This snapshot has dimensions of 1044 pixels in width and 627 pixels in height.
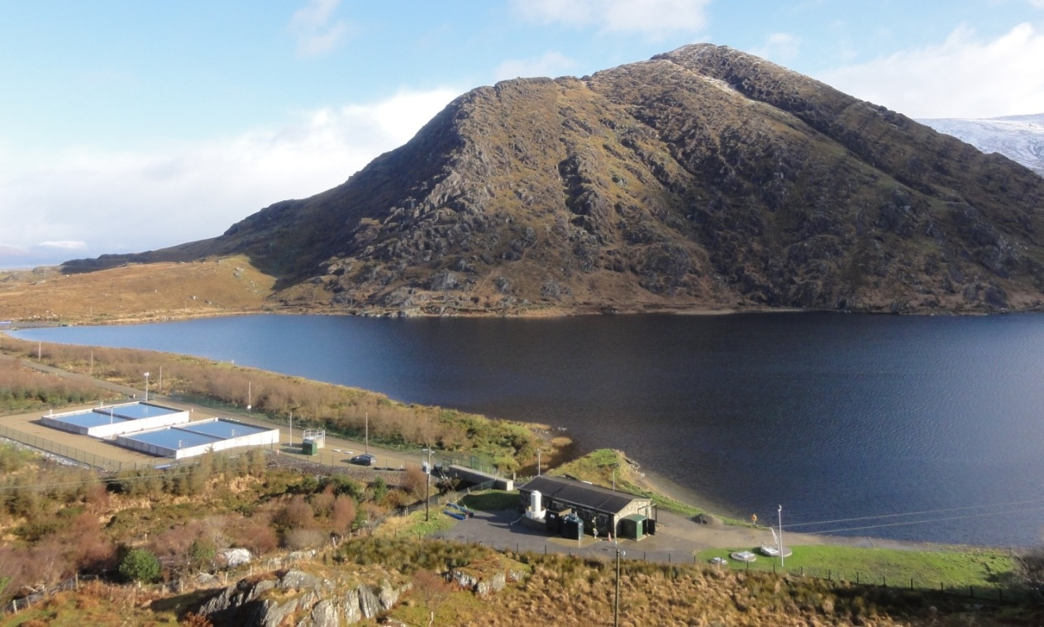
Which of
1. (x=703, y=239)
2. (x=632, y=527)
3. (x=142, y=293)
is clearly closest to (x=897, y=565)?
(x=632, y=527)

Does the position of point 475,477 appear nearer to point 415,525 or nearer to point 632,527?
point 415,525

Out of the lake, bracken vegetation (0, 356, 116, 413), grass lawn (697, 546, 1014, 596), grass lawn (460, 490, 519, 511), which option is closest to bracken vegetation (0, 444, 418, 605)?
grass lawn (460, 490, 519, 511)

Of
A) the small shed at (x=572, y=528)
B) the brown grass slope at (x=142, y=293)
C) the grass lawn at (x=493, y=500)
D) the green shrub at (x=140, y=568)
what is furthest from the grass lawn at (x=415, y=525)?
the brown grass slope at (x=142, y=293)

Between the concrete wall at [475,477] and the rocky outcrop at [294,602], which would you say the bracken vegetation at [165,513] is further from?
the rocky outcrop at [294,602]

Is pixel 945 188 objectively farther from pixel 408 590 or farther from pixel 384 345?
pixel 408 590

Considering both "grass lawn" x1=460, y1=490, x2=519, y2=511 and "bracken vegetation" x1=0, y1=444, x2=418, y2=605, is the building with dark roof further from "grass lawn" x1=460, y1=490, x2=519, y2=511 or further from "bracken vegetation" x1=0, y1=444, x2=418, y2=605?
"bracken vegetation" x1=0, y1=444, x2=418, y2=605

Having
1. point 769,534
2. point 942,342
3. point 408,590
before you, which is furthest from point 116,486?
point 942,342
